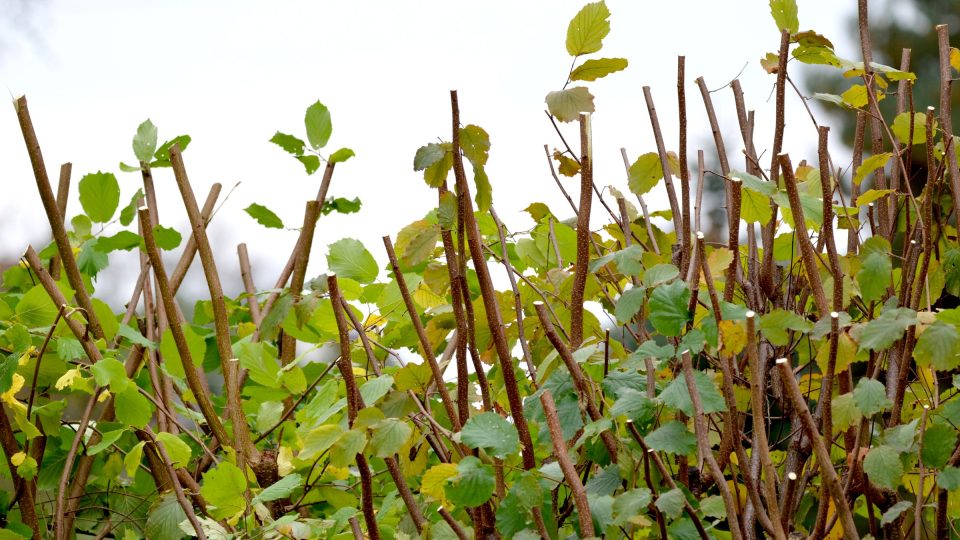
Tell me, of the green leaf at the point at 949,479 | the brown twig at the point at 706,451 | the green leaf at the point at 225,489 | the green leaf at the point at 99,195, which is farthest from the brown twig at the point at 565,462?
the green leaf at the point at 99,195

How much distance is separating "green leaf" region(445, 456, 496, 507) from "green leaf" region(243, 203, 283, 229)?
0.96 meters

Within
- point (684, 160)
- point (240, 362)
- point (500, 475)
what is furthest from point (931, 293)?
point (240, 362)

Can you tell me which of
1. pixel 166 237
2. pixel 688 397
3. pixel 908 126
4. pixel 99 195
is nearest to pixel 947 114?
pixel 908 126

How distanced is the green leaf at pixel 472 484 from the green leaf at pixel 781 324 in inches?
13.5

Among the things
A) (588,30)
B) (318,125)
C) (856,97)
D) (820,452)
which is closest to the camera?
(820,452)

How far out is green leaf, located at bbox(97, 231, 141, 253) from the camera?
1772mm

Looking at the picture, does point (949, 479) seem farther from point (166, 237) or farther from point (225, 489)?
point (166, 237)

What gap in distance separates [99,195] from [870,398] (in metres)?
1.42

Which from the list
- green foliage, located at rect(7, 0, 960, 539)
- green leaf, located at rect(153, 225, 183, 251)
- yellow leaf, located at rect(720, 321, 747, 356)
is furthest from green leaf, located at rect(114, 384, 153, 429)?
yellow leaf, located at rect(720, 321, 747, 356)

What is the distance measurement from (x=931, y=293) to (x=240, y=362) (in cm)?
101

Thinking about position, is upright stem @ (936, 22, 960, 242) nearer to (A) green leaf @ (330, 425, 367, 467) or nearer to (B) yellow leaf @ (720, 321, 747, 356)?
(B) yellow leaf @ (720, 321, 747, 356)

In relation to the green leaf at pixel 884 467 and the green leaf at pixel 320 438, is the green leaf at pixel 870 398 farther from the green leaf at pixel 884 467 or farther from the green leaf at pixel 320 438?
the green leaf at pixel 320 438

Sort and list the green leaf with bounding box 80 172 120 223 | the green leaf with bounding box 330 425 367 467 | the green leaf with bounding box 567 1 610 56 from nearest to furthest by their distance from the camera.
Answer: the green leaf with bounding box 330 425 367 467
the green leaf with bounding box 567 1 610 56
the green leaf with bounding box 80 172 120 223

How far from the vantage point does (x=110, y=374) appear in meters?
1.35
